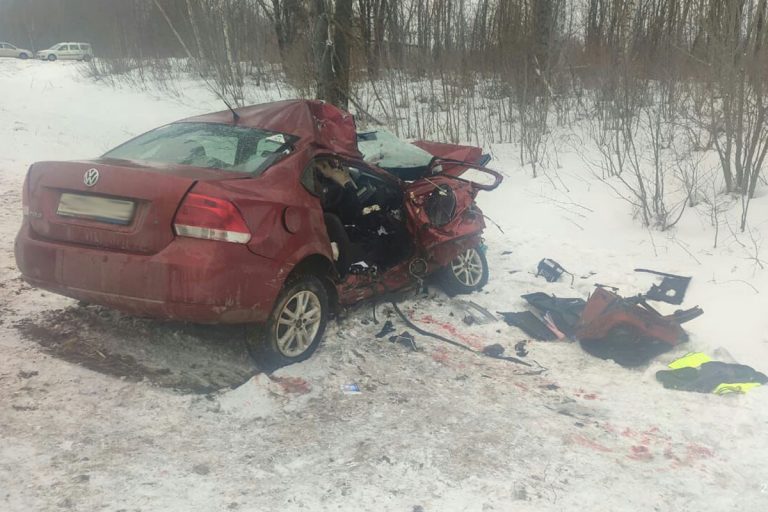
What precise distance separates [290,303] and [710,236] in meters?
Answer: 5.19

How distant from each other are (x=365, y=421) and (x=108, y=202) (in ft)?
6.36

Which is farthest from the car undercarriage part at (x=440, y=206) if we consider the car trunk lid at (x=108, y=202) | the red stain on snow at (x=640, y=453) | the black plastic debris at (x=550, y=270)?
the red stain on snow at (x=640, y=453)

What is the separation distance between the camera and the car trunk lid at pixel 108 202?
3346mm

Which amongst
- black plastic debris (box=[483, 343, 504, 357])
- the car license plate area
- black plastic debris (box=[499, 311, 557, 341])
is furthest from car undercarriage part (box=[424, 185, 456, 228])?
the car license plate area

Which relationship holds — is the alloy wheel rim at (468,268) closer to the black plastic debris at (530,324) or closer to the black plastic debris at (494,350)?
the black plastic debris at (530,324)

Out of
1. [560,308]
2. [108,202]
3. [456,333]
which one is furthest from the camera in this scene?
[560,308]

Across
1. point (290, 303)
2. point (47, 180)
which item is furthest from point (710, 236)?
point (47, 180)

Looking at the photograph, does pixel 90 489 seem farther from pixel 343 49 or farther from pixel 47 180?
pixel 343 49

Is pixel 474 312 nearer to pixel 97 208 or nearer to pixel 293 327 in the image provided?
pixel 293 327

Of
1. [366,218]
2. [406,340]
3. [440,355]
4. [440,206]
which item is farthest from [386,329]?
[440,206]

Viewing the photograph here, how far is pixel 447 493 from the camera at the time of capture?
9.37ft

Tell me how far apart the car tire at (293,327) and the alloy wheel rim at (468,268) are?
1.96 m

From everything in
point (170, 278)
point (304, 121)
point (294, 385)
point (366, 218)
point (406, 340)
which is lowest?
point (406, 340)

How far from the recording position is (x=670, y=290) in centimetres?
578
